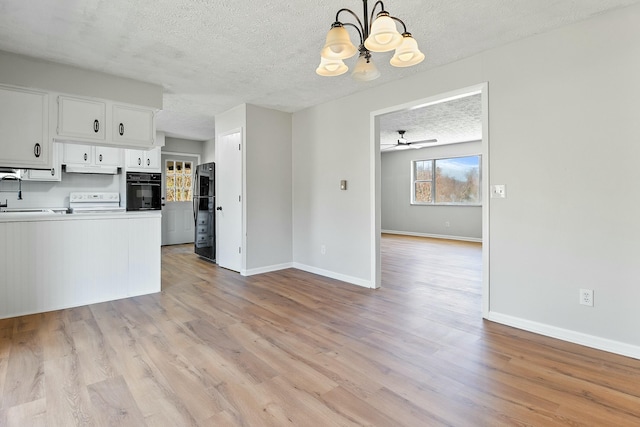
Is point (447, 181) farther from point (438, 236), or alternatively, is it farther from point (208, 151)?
point (208, 151)

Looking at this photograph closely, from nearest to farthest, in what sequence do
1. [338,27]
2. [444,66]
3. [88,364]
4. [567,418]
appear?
[567,418] → [338,27] → [88,364] → [444,66]

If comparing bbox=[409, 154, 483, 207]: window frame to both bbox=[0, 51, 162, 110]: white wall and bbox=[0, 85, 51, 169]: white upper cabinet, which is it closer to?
bbox=[0, 51, 162, 110]: white wall

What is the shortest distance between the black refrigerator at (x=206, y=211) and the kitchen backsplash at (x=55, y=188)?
145 cm

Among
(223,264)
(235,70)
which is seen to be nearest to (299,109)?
(235,70)

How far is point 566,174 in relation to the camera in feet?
8.26

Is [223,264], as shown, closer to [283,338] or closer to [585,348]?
[283,338]

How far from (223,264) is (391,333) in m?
3.36

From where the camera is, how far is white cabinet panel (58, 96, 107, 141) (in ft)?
10.9

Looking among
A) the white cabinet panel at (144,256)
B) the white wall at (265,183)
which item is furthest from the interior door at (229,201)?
the white cabinet panel at (144,256)

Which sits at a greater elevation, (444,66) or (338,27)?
(444,66)

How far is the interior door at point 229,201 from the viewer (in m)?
4.83

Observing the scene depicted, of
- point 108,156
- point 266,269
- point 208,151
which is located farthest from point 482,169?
point 208,151

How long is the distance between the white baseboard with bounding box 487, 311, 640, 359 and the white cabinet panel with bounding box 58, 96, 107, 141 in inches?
176

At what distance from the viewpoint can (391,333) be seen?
8.77 ft
